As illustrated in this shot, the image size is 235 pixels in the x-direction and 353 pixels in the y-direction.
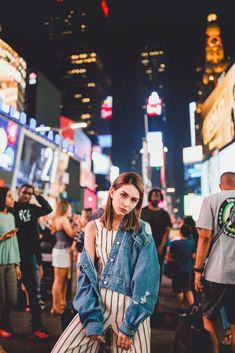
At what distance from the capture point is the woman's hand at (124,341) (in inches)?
75.3

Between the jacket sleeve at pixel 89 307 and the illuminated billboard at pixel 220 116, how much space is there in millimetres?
6422

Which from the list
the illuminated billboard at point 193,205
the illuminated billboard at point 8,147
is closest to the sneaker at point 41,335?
the illuminated billboard at point 193,205

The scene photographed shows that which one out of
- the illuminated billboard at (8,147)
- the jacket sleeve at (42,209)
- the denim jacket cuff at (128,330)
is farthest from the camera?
the illuminated billboard at (8,147)

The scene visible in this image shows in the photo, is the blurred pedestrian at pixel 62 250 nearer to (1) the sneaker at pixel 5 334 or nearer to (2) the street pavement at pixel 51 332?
(2) the street pavement at pixel 51 332

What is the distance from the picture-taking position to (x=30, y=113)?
23.3 metres

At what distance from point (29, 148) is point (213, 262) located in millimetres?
13376

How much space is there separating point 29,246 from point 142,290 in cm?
354

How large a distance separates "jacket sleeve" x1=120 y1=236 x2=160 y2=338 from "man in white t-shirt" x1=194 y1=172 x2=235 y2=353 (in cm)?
154

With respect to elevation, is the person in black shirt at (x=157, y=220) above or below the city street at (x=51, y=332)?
above

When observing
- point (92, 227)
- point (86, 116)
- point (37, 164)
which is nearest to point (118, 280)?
point (92, 227)

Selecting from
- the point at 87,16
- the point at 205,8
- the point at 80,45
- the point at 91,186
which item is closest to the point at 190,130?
the point at 205,8

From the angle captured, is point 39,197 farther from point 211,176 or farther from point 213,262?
point 211,176

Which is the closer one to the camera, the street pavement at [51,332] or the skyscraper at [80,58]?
the street pavement at [51,332]

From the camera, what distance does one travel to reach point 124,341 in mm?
1914
